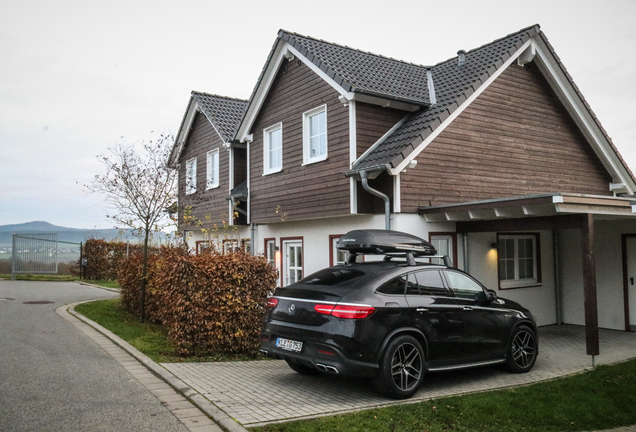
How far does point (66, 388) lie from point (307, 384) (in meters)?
3.07

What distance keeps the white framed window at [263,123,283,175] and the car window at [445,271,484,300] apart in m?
7.71

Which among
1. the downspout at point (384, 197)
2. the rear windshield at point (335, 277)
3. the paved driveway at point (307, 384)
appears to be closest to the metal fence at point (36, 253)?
the downspout at point (384, 197)

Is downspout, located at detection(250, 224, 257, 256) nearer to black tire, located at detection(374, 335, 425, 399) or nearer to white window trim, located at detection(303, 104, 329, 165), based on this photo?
white window trim, located at detection(303, 104, 329, 165)

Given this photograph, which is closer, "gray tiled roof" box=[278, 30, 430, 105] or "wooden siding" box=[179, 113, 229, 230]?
"gray tiled roof" box=[278, 30, 430, 105]

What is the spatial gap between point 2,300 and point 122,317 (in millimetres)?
5881

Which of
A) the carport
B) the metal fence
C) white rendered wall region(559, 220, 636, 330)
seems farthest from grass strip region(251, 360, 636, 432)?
the metal fence

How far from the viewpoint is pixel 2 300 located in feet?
54.8

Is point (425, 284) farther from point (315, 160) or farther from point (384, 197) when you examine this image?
point (315, 160)

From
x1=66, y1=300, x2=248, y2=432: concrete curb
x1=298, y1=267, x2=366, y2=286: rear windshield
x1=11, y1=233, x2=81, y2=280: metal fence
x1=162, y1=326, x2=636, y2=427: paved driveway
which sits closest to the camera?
x1=66, y1=300, x2=248, y2=432: concrete curb

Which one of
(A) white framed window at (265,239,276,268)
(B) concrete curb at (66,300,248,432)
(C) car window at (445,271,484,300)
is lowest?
(B) concrete curb at (66,300,248,432)

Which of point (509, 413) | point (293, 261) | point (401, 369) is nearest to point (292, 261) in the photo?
point (293, 261)

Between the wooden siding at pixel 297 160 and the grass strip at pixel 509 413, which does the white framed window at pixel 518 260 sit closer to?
the wooden siding at pixel 297 160

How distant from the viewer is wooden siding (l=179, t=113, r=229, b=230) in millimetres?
18859

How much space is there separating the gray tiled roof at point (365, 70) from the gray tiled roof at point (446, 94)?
0.44 metres
